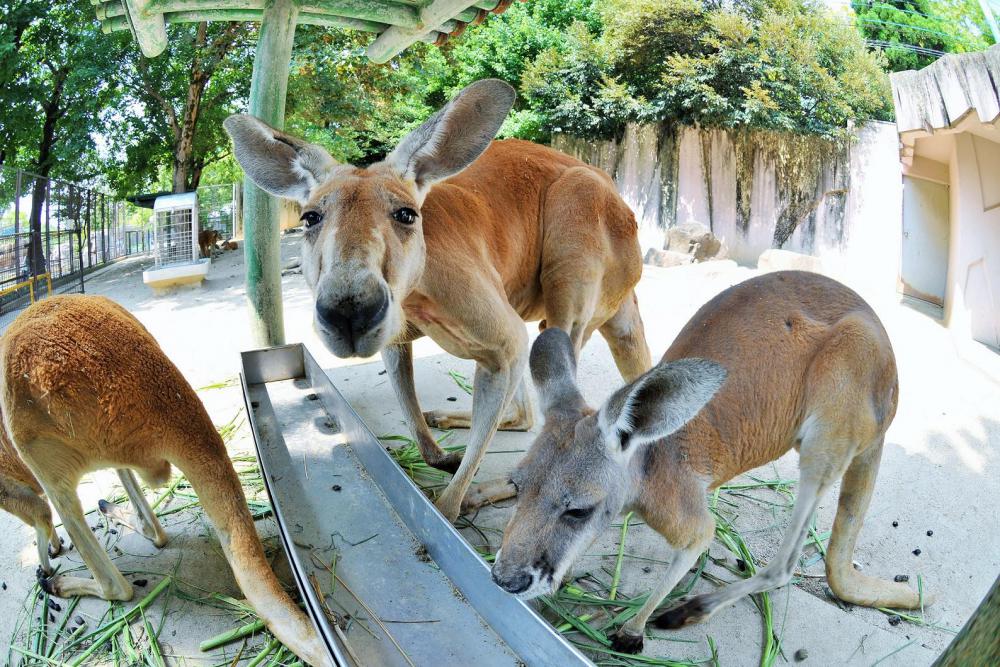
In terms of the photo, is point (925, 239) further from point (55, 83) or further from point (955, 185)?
point (55, 83)

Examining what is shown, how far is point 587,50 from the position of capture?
568 inches

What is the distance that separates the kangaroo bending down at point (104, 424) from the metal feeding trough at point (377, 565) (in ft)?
0.60

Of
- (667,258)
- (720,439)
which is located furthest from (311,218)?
(667,258)

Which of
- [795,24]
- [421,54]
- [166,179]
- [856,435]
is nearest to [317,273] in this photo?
[856,435]

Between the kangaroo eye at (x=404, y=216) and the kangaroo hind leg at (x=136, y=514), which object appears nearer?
the kangaroo eye at (x=404, y=216)

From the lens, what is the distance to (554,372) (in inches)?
84.5

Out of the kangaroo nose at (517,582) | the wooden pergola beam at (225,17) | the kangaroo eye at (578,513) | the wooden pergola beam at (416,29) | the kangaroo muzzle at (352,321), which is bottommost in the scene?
the kangaroo nose at (517,582)

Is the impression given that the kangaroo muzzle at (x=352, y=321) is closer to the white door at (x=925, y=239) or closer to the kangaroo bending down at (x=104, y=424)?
the kangaroo bending down at (x=104, y=424)

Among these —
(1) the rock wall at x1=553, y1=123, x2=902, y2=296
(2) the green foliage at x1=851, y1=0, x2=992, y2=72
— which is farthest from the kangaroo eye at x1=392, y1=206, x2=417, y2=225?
(2) the green foliage at x1=851, y1=0, x2=992, y2=72

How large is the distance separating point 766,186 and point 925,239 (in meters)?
5.34

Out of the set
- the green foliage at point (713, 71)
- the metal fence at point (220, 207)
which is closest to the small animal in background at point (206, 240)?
the metal fence at point (220, 207)

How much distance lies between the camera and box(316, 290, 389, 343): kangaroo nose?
1.92m

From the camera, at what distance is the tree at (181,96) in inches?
482

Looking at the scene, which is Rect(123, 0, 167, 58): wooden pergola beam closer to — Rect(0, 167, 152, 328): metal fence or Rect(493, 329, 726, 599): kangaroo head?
Rect(0, 167, 152, 328): metal fence
